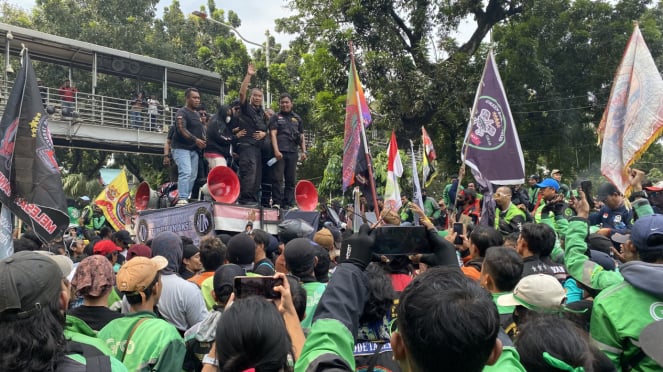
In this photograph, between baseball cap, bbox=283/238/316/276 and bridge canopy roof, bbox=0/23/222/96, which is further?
bridge canopy roof, bbox=0/23/222/96

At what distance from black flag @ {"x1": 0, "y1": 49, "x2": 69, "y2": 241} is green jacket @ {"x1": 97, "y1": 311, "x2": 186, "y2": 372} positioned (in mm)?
2315

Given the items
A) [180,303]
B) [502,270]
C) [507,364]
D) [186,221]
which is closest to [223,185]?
[186,221]

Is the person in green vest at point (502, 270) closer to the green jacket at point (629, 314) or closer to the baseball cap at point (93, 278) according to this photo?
the green jacket at point (629, 314)

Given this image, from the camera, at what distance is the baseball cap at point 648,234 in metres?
2.82

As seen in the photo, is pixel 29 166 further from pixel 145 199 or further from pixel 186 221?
pixel 145 199

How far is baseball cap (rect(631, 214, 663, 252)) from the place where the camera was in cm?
282

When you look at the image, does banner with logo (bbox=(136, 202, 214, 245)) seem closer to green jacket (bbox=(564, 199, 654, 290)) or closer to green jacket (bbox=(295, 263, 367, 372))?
green jacket (bbox=(564, 199, 654, 290))

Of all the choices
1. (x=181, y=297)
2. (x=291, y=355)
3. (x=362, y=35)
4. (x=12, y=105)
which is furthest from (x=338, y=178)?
(x=291, y=355)

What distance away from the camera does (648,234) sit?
9.34 ft

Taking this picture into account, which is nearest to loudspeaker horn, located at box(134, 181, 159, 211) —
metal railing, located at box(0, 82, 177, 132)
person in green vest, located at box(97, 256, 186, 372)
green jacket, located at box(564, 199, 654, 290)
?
person in green vest, located at box(97, 256, 186, 372)

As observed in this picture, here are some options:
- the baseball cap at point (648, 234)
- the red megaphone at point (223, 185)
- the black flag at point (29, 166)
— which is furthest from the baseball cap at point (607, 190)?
the black flag at point (29, 166)

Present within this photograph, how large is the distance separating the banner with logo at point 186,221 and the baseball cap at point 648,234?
5.27 m

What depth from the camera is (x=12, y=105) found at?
4855 millimetres

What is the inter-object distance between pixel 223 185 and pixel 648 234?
5.97 meters
